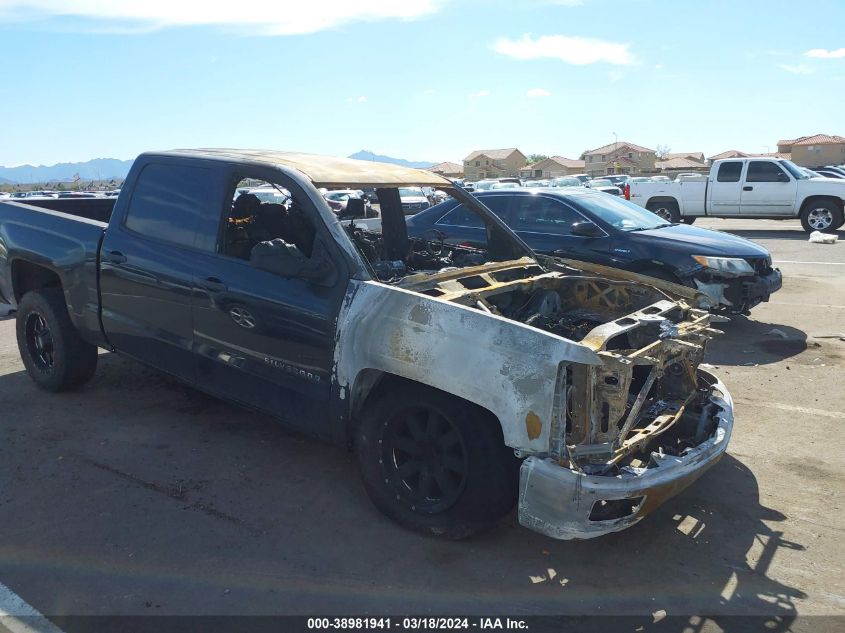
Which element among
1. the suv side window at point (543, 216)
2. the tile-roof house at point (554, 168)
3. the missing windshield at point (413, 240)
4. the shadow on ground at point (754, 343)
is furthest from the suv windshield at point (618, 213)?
the tile-roof house at point (554, 168)

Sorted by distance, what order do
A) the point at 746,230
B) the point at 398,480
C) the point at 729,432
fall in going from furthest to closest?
the point at 746,230 → the point at 729,432 → the point at 398,480

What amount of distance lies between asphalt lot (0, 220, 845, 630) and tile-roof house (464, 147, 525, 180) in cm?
8919

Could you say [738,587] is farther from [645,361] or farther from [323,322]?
[323,322]

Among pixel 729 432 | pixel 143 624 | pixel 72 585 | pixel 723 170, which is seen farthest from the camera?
pixel 723 170

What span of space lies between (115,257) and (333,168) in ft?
5.46

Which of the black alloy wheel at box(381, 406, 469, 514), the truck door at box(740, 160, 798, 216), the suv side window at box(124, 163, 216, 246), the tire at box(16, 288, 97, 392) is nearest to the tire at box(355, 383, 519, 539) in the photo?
the black alloy wheel at box(381, 406, 469, 514)

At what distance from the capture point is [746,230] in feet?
69.8

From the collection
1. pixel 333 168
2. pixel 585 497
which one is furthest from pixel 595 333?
pixel 333 168

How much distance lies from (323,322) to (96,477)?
1800 mm

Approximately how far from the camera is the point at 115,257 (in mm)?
4941

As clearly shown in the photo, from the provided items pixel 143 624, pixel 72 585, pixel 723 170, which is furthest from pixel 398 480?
pixel 723 170

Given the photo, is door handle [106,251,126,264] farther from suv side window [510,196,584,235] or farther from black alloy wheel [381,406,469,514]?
suv side window [510,196,584,235]

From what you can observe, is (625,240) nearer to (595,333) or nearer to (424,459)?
(595,333)

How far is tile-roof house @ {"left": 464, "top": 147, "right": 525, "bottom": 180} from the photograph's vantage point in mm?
94500
